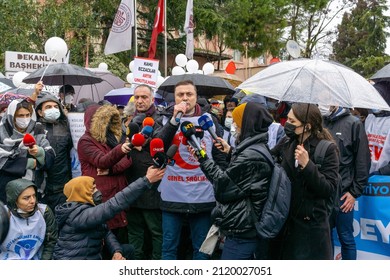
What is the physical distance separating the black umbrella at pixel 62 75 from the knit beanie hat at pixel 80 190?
2761 mm

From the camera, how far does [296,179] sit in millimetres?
3865

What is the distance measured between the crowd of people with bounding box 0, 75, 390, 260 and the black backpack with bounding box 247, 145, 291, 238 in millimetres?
59

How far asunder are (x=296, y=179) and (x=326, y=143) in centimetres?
37

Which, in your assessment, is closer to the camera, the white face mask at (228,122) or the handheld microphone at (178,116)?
the handheld microphone at (178,116)

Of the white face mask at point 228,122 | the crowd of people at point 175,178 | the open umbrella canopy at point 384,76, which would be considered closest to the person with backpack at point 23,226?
the crowd of people at point 175,178

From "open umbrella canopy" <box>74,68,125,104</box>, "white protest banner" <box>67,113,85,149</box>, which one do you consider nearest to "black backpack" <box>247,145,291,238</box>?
"white protest banner" <box>67,113,85,149</box>

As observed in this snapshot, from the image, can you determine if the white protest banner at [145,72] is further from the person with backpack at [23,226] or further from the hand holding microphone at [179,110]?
the person with backpack at [23,226]

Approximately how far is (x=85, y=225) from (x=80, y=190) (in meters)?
0.31

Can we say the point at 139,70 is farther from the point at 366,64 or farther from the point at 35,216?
the point at 366,64

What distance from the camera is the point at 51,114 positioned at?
17.9ft

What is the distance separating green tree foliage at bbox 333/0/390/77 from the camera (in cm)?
2995

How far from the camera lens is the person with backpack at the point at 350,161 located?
472 cm

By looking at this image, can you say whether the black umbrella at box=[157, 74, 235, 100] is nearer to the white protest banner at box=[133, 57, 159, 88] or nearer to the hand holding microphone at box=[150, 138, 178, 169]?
the white protest banner at box=[133, 57, 159, 88]

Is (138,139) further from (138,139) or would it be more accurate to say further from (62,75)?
(62,75)
